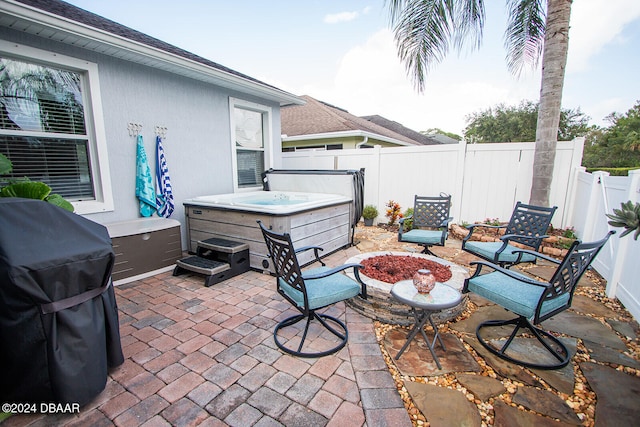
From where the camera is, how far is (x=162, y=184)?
4172 millimetres

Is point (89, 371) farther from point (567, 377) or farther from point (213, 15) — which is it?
point (213, 15)

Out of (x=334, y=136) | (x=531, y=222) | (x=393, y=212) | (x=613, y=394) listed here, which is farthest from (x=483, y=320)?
(x=334, y=136)

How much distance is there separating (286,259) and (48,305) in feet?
4.35

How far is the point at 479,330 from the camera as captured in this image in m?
2.42

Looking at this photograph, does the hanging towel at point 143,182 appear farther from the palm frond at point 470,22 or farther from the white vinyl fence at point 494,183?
the palm frond at point 470,22

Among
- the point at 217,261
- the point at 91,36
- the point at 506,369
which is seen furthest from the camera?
the point at 217,261

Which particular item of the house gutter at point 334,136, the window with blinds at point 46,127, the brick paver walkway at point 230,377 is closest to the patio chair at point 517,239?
the brick paver walkway at point 230,377

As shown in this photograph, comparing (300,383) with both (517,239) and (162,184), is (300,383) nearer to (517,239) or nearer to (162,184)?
(517,239)

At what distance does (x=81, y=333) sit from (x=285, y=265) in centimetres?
123

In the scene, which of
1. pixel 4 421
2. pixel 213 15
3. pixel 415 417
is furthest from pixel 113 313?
pixel 213 15

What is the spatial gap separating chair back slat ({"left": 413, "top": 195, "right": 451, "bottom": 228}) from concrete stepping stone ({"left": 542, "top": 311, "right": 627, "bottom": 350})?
1.97 meters

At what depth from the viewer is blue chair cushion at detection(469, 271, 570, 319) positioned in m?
1.97

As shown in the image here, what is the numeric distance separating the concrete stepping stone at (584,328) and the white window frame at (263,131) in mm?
5125

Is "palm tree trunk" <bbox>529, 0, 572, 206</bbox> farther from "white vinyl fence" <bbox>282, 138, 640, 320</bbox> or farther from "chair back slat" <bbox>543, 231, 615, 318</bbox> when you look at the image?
"chair back slat" <bbox>543, 231, 615, 318</bbox>
